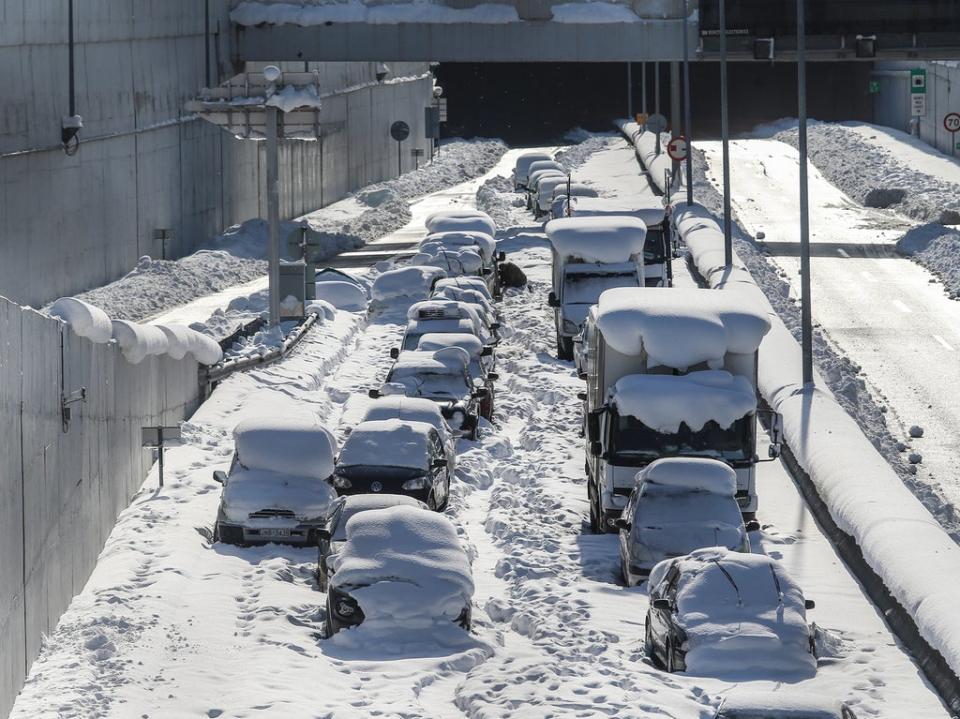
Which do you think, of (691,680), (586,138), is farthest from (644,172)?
(691,680)

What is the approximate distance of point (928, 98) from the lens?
287ft

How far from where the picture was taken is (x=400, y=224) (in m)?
71.2

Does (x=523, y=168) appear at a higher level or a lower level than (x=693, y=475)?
higher

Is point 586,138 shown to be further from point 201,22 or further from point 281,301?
point 281,301

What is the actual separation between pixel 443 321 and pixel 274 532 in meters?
12.1

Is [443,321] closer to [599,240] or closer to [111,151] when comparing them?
[599,240]

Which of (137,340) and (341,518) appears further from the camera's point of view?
(137,340)

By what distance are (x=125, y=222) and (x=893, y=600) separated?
3340cm

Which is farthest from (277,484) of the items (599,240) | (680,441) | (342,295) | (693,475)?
(342,295)

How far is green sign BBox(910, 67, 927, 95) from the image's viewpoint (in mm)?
83375

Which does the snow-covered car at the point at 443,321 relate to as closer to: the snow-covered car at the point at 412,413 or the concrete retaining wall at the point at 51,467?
the snow-covered car at the point at 412,413

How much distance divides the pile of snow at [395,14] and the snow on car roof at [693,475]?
4052 cm

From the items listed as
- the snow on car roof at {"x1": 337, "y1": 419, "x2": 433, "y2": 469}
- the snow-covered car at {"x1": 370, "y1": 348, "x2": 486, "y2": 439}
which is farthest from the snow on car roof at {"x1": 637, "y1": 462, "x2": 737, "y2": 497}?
the snow-covered car at {"x1": 370, "y1": 348, "x2": 486, "y2": 439}

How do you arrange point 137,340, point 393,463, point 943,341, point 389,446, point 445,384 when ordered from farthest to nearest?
point 943,341
point 445,384
point 137,340
point 389,446
point 393,463
